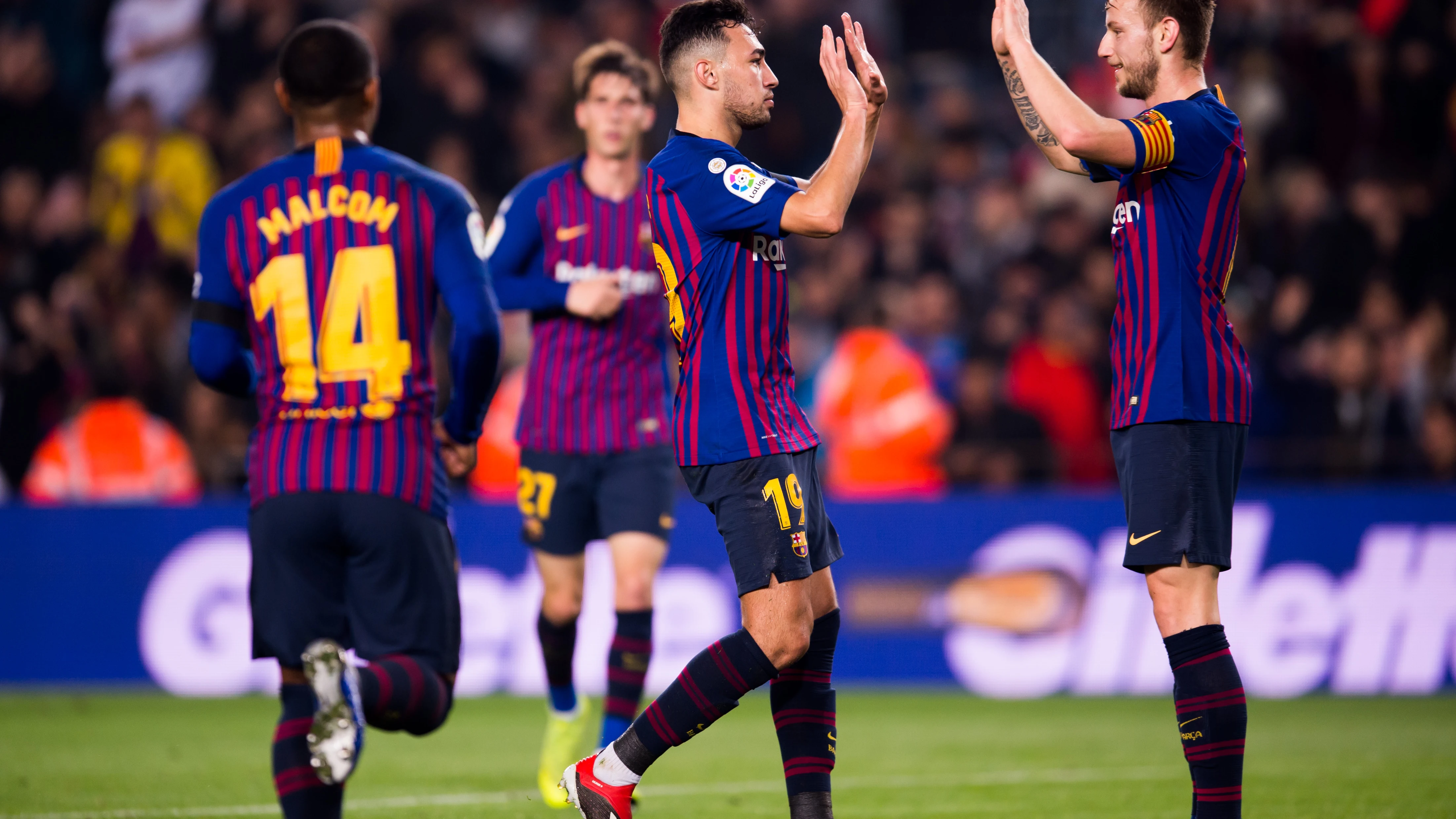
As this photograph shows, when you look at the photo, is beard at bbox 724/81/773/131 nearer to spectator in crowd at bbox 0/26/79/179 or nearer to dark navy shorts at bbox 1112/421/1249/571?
dark navy shorts at bbox 1112/421/1249/571

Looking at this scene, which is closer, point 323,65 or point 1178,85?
point 323,65

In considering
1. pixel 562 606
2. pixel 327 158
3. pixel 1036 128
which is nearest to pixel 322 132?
pixel 327 158

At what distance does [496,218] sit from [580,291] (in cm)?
71

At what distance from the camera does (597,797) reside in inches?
181

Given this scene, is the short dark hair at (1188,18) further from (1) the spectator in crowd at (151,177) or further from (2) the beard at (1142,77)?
(1) the spectator in crowd at (151,177)

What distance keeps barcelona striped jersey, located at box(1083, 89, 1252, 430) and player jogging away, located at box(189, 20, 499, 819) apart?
6.17ft

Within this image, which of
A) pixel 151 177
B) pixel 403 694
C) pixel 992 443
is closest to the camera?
pixel 403 694

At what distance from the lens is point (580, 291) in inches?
260

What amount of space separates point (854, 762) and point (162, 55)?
35.3 feet

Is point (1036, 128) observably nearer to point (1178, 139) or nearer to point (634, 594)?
point (1178, 139)

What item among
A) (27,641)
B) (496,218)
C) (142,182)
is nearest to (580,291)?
(496,218)

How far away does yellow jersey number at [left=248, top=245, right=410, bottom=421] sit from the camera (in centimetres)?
439

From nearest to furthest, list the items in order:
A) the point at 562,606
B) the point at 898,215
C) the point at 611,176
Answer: the point at 562,606 < the point at 611,176 < the point at 898,215

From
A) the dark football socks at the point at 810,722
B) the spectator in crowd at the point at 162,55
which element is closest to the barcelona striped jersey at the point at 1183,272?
the dark football socks at the point at 810,722
